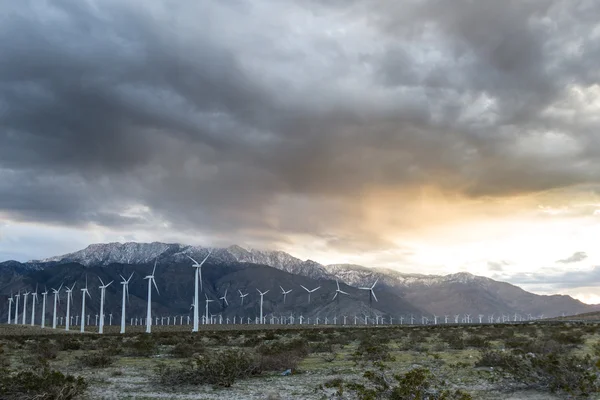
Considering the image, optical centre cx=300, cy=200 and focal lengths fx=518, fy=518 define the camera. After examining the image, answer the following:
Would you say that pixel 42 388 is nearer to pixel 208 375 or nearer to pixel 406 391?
pixel 208 375

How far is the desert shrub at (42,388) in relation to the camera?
19.2m

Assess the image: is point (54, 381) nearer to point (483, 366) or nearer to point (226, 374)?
point (226, 374)

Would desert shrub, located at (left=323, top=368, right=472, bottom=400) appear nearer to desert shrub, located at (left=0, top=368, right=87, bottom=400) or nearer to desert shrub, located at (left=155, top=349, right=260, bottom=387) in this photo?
desert shrub, located at (left=155, top=349, right=260, bottom=387)

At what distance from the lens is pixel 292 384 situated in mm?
24188

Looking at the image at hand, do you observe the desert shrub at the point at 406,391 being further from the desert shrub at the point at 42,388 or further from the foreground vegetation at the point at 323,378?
the desert shrub at the point at 42,388

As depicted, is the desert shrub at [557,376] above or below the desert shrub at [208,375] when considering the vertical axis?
above

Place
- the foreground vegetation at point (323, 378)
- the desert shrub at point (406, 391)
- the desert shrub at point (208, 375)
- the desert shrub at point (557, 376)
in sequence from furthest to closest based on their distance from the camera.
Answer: the desert shrub at point (208, 375)
the foreground vegetation at point (323, 378)
the desert shrub at point (557, 376)
the desert shrub at point (406, 391)

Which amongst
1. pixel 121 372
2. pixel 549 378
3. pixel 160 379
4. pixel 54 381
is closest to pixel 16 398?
pixel 54 381

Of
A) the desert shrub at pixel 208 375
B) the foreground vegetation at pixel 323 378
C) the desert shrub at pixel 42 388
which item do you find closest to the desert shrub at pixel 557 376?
the foreground vegetation at pixel 323 378

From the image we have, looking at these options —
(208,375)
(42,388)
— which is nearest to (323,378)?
(208,375)

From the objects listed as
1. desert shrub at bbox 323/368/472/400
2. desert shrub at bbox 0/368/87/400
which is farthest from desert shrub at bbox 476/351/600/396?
desert shrub at bbox 0/368/87/400

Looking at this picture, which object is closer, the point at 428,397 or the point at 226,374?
the point at 428,397

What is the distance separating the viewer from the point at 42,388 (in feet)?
63.8

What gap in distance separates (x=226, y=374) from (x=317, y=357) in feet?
44.3
